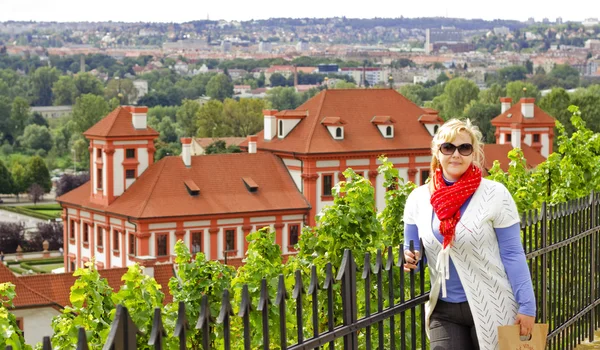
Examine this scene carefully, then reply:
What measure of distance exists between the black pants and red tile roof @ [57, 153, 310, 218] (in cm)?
3655

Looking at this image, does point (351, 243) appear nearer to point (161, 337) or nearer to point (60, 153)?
point (161, 337)

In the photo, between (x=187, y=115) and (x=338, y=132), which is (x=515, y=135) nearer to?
(x=338, y=132)

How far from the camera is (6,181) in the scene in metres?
90.2

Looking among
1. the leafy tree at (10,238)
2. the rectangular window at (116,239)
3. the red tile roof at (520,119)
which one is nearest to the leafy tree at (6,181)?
the leafy tree at (10,238)

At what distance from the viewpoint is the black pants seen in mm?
6426

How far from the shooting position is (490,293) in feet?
20.8

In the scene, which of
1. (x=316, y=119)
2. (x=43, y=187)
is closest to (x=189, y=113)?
(x=43, y=187)

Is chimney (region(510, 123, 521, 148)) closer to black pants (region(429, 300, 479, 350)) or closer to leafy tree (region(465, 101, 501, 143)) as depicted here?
leafy tree (region(465, 101, 501, 143))

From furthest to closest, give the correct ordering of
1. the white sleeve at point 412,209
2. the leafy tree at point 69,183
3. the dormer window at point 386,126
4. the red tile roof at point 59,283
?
the leafy tree at point 69,183 < the dormer window at point 386,126 < the red tile roof at point 59,283 < the white sleeve at point 412,209

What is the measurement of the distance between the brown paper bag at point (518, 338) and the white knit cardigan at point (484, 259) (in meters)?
0.05

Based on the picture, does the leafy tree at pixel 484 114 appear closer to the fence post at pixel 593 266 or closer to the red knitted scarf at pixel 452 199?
the fence post at pixel 593 266

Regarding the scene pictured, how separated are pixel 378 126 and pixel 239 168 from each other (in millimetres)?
6238

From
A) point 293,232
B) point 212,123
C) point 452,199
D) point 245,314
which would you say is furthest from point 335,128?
point 212,123

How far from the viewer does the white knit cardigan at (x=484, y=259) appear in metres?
6.28
